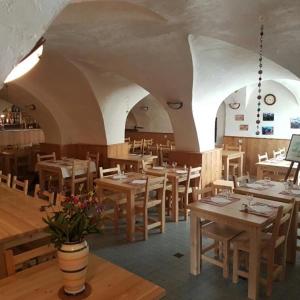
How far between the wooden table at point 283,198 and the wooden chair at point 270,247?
273 mm

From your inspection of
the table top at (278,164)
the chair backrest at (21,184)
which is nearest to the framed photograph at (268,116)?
the table top at (278,164)

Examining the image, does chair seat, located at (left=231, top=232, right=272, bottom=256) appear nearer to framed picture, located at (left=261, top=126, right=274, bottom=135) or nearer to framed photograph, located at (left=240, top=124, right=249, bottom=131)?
framed picture, located at (left=261, top=126, right=274, bottom=135)

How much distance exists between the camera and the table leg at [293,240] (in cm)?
352

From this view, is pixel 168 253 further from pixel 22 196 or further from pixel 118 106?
pixel 118 106

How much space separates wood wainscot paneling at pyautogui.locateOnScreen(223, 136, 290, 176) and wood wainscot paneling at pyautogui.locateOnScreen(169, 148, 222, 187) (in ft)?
8.65

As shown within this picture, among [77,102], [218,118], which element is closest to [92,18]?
[77,102]

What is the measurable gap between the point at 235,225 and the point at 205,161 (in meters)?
3.48

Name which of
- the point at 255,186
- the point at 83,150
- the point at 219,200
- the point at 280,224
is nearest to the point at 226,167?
the point at 255,186

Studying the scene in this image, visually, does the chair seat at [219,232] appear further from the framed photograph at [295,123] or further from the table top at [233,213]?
the framed photograph at [295,123]

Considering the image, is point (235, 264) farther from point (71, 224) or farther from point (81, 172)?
point (81, 172)

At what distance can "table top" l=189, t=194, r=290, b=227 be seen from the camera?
290 cm

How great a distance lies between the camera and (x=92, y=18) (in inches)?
137

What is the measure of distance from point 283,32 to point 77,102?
5.20 metres

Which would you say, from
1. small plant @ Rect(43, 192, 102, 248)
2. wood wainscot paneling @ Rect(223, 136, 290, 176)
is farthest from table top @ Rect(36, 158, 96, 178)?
wood wainscot paneling @ Rect(223, 136, 290, 176)
